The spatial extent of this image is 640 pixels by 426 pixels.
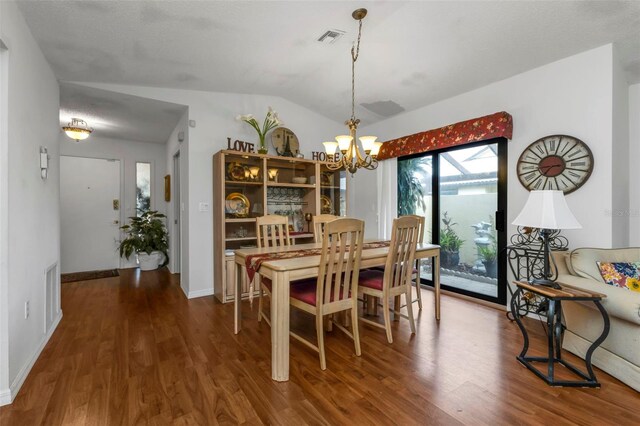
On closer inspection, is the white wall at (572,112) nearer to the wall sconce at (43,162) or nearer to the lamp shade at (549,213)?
the lamp shade at (549,213)

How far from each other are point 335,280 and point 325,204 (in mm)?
2405

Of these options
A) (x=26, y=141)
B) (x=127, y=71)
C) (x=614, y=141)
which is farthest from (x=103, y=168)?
(x=614, y=141)

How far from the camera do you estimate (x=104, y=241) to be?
5203 millimetres

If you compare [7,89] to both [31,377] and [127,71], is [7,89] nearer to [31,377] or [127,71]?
[127,71]

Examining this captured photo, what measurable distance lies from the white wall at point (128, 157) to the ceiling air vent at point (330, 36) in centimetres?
430

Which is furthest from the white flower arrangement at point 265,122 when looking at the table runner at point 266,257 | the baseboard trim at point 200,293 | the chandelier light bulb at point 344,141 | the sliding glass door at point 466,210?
the sliding glass door at point 466,210

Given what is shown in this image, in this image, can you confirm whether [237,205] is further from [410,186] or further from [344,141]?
[410,186]

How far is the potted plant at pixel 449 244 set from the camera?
385 cm

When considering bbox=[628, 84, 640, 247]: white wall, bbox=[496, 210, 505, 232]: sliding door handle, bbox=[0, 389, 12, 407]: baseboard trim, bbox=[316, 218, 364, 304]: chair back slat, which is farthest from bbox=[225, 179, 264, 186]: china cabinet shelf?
bbox=[628, 84, 640, 247]: white wall

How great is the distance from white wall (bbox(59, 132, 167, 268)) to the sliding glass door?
15.4 feet

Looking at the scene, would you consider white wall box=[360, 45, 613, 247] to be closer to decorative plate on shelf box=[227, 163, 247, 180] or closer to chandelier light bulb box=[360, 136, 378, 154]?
chandelier light bulb box=[360, 136, 378, 154]

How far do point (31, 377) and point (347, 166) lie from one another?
2727 mm

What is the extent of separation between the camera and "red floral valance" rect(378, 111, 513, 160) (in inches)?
122

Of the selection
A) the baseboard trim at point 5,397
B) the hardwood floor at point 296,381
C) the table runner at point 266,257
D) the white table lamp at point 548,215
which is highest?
the white table lamp at point 548,215
